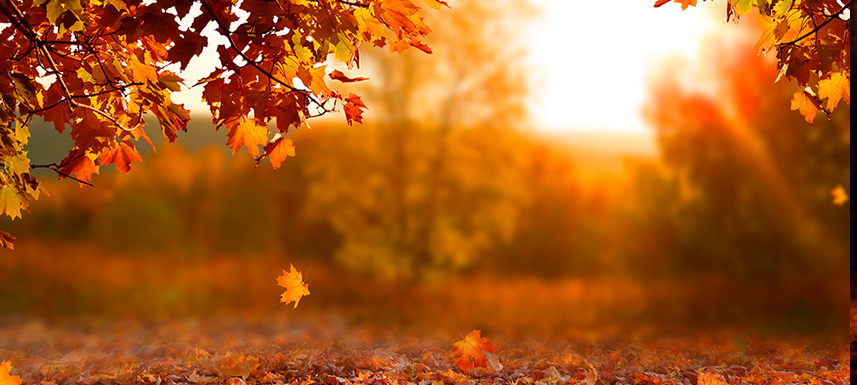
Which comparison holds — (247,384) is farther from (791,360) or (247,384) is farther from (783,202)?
(783,202)

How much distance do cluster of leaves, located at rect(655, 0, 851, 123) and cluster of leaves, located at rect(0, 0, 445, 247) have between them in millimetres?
1555

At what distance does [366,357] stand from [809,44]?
4323 millimetres

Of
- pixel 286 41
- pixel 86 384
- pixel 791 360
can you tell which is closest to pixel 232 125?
pixel 286 41

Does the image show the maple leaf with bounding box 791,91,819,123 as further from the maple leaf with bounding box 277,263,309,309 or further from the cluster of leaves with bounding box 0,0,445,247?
the maple leaf with bounding box 277,263,309,309

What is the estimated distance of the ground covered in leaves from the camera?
5.57 meters

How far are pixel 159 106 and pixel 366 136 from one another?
797 centimetres

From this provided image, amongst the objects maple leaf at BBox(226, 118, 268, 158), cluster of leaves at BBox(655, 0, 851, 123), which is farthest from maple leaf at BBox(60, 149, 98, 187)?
cluster of leaves at BBox(655, 0, 851, 123)

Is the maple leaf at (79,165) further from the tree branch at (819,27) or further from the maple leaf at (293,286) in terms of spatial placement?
the tree branch at (819,27)

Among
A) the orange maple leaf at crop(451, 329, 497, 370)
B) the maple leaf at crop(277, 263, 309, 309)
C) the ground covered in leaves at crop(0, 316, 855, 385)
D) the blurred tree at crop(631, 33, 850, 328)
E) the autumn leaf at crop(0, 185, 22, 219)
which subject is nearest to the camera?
the autumn leaf at crop(0, 185, 22, 219)

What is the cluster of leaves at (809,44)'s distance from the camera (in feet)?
10.4

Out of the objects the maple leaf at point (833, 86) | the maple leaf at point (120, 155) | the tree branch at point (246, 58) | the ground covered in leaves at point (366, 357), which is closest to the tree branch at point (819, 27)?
the maple leaf at point (833, 86)

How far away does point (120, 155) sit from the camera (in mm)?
3379

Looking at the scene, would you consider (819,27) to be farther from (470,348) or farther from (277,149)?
(470,348)

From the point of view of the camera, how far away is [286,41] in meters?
2.69
